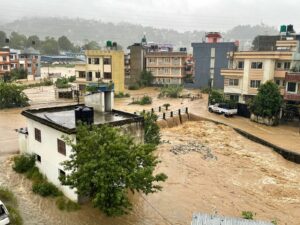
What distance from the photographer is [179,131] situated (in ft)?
114

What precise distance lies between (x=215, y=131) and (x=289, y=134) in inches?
290

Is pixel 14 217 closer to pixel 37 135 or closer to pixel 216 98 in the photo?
pixel 37 135

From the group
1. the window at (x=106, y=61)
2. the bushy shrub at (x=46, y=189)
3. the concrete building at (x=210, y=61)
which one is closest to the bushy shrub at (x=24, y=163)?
the bushy shrub at (x=46, y=189)

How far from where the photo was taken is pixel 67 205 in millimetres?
A: 16984

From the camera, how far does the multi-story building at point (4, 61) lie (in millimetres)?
73438

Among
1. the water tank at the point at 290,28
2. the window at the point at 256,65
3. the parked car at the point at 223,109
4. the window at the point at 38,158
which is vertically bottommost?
the window at the point at 38,158

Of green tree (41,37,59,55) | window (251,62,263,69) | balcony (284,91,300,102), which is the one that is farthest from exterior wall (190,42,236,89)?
green tree (41,37,59,55)

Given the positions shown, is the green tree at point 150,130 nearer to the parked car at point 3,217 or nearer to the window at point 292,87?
the parked car at point 3,217

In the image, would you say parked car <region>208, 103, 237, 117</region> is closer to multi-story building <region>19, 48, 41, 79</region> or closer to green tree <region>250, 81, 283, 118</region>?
green tree <region>250, 81, 283, 118</region>

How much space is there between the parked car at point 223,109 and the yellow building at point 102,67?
20.8 metres

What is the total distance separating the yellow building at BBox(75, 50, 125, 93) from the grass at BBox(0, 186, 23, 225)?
38.7 metres

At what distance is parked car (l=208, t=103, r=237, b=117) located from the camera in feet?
131

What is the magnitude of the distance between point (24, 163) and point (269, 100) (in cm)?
2577

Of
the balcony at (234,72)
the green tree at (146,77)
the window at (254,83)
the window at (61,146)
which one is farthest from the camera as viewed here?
the green tree at (146,77)
